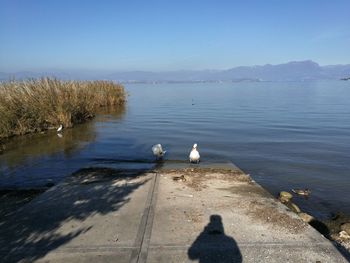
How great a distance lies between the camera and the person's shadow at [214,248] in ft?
15.2

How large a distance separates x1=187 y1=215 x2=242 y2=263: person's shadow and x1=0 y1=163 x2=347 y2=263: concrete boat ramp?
12mm

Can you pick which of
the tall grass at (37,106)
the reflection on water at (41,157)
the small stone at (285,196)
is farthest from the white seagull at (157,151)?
the tall grass at (37,106)

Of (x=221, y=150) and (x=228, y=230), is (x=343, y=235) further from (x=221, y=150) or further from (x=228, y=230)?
(x=221, y=150)

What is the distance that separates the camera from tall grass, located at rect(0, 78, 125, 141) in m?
16.5

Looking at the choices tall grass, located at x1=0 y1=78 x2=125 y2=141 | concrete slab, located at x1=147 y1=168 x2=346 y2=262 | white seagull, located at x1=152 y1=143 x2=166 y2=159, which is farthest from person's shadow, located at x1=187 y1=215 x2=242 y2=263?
tall grass, located at x1=0 y1=78 x2=125 y2=141

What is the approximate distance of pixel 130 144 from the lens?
639 inches

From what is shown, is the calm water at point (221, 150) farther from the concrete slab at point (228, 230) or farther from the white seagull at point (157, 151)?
the concrete slab at point (228, 230)

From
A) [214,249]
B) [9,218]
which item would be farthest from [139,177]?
[214,249]

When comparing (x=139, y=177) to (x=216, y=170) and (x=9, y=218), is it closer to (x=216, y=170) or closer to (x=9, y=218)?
(x=216, y=170)

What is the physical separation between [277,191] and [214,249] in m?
5.29

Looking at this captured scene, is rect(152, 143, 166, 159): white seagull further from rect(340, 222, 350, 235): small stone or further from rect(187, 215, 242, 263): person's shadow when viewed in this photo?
rect(187, 215, 242, 263): person's shadow

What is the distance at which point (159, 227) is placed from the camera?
552 cm

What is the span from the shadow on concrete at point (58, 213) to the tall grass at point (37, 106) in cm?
911

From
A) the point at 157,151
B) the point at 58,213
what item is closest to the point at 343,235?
the point at 58,213
